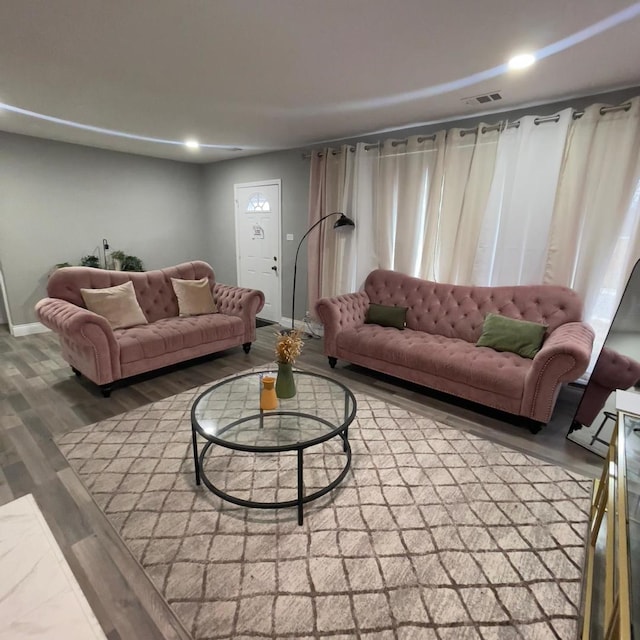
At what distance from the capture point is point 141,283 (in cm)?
388

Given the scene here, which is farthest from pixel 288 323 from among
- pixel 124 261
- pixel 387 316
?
pixel 124 261

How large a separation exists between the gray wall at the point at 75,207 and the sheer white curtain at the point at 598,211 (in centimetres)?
535

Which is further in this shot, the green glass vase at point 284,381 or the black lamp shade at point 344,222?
the black lamp shade at point 344,222

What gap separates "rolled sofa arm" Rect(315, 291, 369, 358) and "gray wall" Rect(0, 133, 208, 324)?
3.57 m

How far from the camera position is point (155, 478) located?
2125 millimetres

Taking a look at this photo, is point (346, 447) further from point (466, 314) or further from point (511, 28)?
point (511, 28)

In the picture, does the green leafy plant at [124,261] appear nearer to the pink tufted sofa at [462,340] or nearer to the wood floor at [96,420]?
the wood floor at [96,420]

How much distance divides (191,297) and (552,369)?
3447mm

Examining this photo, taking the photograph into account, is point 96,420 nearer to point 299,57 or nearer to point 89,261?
point 299,57

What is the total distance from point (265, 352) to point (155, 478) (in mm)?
2229

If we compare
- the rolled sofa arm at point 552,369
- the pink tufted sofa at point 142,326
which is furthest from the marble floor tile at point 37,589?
the rolled sofa arm at point 552,369

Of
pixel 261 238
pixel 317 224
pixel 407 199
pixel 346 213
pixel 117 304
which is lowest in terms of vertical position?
pixel 117 304

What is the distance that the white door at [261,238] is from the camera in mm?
5250

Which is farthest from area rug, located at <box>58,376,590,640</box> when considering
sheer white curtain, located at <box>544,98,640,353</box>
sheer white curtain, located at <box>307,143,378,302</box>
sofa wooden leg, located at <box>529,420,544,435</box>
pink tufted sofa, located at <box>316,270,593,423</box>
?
sheer white curtain, located at <box>307,143,378,302</box>
